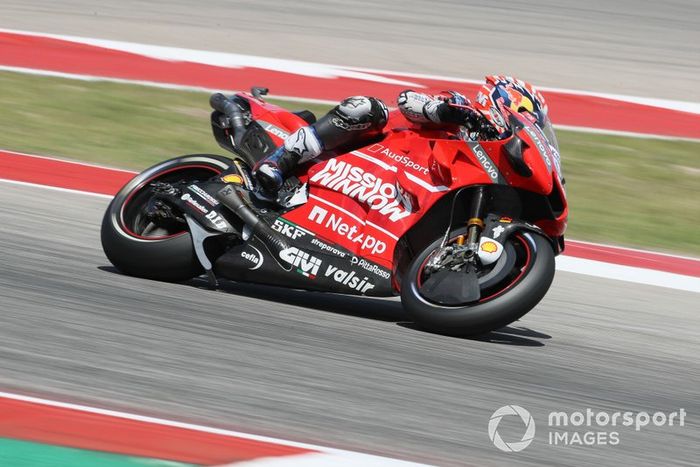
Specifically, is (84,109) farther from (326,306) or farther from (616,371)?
(616,371)

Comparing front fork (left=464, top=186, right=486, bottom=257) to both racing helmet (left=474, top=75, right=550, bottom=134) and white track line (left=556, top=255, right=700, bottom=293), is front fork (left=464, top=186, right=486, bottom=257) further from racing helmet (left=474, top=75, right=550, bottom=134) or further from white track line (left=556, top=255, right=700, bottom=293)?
white track line (left=556, top=255, right=700, bottom=293)

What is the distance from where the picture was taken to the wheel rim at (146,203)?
6.13 meters

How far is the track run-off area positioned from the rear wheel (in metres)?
0.11

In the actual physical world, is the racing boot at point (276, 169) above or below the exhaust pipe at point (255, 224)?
above

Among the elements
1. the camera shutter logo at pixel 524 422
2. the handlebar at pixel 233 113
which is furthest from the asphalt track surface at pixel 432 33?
the camera shutter logo at pixel 524 422

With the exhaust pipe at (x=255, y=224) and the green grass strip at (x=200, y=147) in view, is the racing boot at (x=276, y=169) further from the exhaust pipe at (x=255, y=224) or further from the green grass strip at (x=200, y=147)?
the green grass strip at (x=200, y=147)

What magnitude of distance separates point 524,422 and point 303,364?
985mm

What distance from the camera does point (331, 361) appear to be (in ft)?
15.8

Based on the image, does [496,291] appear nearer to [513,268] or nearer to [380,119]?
[513,268]

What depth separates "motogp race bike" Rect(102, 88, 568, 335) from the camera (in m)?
5.31

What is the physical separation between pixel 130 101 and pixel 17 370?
7.35 meters

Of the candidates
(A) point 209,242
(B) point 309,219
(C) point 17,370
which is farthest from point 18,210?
(C) point 17,370

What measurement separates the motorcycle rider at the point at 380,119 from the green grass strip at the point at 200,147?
10.4 feet

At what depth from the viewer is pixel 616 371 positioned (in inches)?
207
